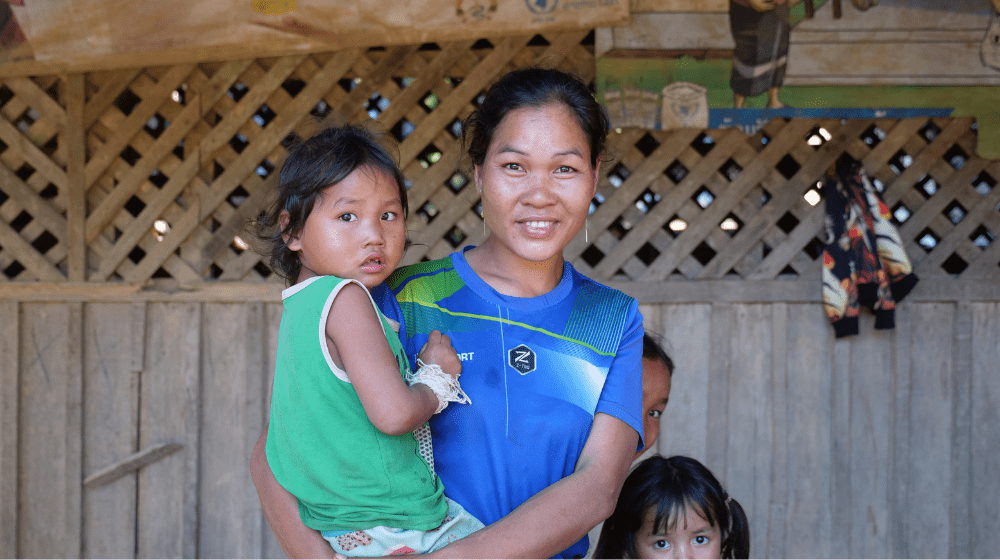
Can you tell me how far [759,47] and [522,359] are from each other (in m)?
1.79

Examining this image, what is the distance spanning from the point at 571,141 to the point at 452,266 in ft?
0.87

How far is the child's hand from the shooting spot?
1.01 metres

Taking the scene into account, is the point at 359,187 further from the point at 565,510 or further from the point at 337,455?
the point at 565,510

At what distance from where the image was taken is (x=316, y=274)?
45.1 inches

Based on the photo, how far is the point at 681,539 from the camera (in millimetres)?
1558

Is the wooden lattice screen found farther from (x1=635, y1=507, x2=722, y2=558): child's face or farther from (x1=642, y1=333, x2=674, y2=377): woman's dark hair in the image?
(x1=635, y1=507, x2=722, y2=558): child's face

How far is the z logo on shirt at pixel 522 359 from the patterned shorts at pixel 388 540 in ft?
0.74

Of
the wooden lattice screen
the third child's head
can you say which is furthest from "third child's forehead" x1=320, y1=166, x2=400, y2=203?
the wooden lattice screen

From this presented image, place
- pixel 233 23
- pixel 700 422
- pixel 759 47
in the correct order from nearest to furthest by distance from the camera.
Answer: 1. pixel 233 23
2. pixel 759 47
3. pixel 700 422

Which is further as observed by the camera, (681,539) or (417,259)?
(417,259)

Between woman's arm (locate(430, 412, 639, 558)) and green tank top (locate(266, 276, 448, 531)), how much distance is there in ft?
0.32

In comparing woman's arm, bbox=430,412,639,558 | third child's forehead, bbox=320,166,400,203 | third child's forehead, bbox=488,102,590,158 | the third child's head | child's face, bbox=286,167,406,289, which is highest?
third child's forehead, bbox=488,102,590,158

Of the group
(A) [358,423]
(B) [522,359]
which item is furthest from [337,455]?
(B) [522,359]

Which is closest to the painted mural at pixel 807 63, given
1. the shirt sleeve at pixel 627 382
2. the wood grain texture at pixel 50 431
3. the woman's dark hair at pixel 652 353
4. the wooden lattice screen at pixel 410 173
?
the wooden lattice screen at pixel 410 173
